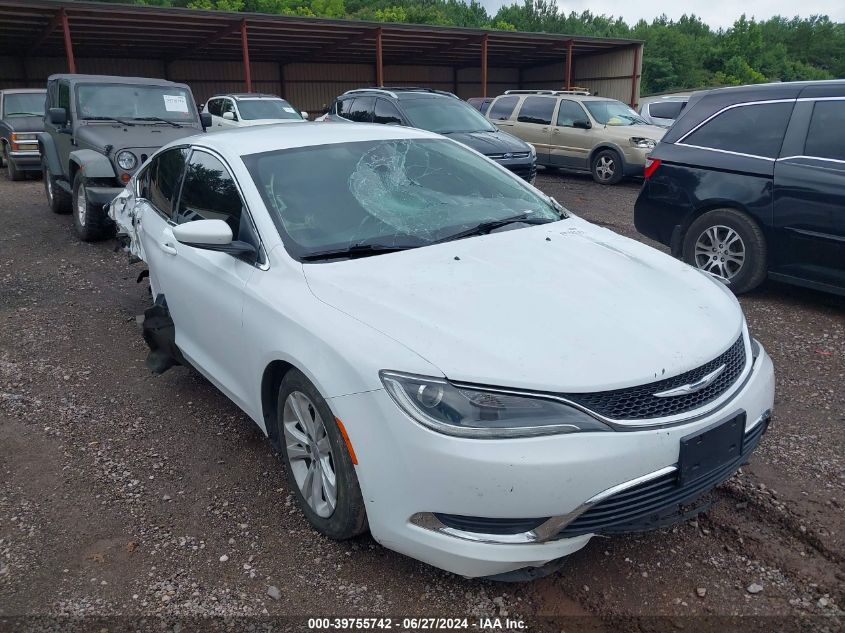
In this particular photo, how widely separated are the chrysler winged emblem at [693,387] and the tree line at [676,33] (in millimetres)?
45789

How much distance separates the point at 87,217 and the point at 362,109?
5.46m

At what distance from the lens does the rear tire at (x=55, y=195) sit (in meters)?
9.59

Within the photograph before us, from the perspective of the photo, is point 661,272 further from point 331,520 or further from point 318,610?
point 318,610

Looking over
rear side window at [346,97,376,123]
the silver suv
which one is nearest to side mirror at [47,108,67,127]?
rear side window at [346,97,376,123]

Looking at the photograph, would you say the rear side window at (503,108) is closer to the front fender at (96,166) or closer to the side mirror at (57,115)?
the side mirror at (57,115)

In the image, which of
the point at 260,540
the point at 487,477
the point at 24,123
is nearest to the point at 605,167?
the point at 24,123

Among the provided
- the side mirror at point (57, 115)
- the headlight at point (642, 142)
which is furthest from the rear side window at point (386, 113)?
the side mirror at point (57, 115)

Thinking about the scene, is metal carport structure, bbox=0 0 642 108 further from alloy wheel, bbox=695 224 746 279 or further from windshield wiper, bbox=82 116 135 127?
alloy wheel, bbox=695 224 746 279

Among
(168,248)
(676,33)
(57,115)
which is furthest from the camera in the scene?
(676,33)

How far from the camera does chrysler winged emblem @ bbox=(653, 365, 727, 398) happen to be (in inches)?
92.0

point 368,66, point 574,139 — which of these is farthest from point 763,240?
point 368,66

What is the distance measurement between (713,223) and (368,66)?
1110 inches

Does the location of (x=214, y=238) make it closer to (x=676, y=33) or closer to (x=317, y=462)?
(x=317, y=462)

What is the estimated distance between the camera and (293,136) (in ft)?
12.5
